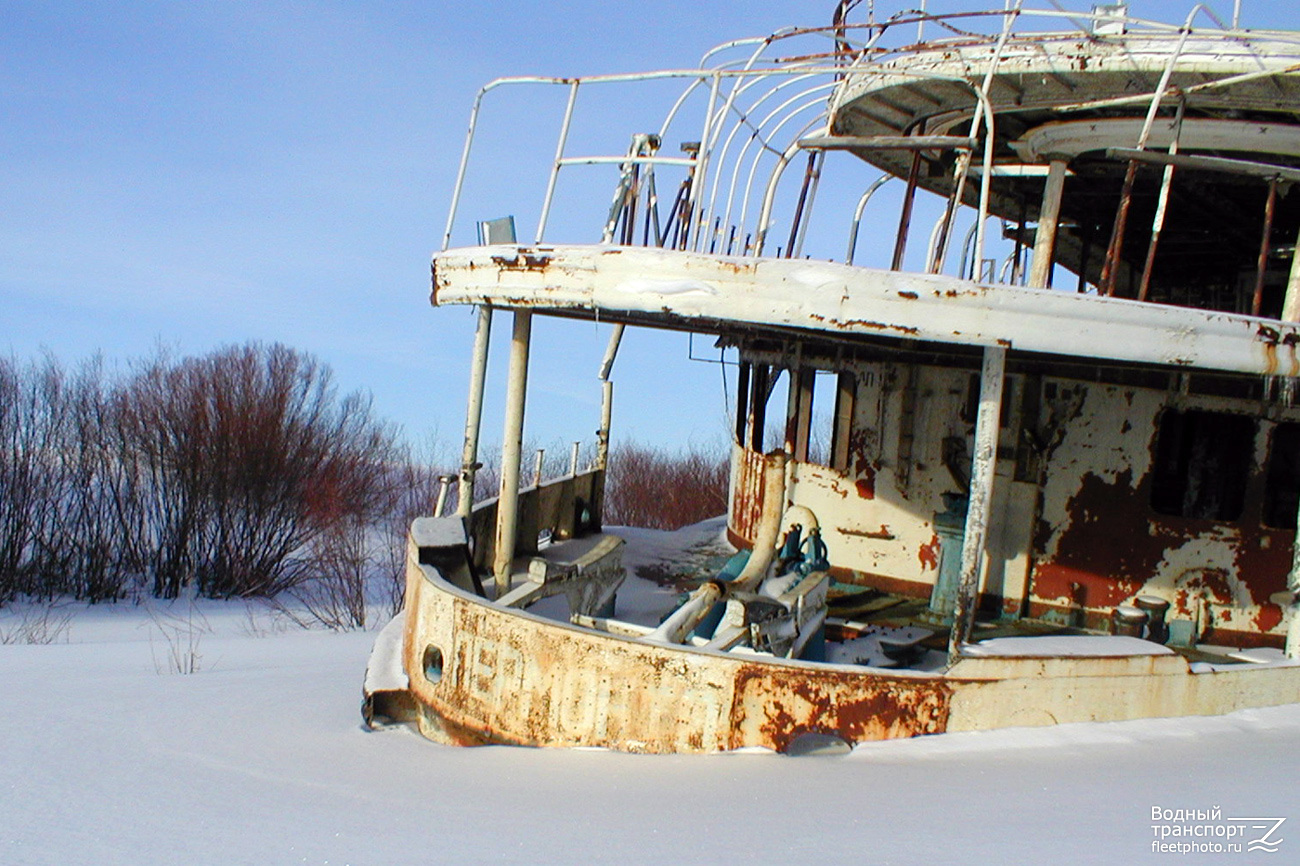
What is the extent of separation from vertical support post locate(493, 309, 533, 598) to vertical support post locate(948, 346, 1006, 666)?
9.86ft

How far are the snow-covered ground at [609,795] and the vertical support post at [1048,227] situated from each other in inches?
107

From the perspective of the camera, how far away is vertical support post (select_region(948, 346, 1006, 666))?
5848 mm

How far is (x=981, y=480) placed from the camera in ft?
19.4

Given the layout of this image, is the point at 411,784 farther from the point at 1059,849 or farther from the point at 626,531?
the point at 626,531

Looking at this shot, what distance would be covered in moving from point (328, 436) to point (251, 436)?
9.80ft

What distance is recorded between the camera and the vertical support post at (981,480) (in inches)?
230

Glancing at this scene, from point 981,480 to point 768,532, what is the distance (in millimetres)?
1969

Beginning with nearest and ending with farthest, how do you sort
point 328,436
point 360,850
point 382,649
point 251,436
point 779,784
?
point 360,850, point 779,784, point 382,649, point 251,436, point 328,436

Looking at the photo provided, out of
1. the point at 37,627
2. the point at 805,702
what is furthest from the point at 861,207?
the point at 37,627

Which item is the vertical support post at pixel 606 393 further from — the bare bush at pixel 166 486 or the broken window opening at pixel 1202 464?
the bare bush at pixel 166 486

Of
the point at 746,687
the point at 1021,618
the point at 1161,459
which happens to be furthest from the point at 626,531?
the point at 746,687

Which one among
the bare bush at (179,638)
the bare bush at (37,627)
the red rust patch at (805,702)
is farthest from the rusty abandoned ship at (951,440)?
the bare bush at (37,627)

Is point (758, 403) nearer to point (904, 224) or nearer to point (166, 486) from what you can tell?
point (904, 224)

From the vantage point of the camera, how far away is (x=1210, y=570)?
8.09 meters
